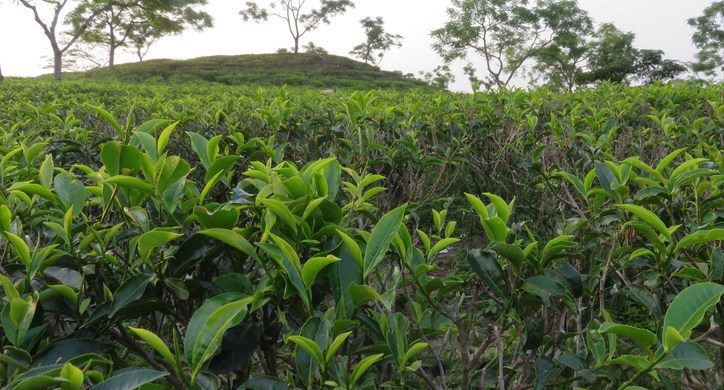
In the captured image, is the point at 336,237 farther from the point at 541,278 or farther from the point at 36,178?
the point at 36,178

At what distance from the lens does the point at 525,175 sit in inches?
161

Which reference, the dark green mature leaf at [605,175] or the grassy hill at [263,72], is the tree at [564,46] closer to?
the grassy hill at [263,72]

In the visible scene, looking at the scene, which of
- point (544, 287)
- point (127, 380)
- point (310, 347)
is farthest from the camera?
point (544, 287)

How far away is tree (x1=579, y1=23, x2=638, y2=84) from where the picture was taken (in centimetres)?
3650

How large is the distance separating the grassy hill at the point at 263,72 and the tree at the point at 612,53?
1342cm

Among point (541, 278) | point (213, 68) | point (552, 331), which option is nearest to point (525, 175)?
point (552, 331)

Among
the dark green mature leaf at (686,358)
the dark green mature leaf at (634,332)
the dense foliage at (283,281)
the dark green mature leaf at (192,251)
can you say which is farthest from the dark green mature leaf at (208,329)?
the dark green mature leaf at (686,358)

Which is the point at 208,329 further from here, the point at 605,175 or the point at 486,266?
the point at 605,175

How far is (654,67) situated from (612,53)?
17.1 ft

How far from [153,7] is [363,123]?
1150 inches

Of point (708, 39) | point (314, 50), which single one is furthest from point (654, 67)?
point (314, 50)

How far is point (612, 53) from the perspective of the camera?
1446 inches

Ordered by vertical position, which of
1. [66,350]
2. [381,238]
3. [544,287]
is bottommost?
[66,350]

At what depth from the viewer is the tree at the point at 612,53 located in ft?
120
